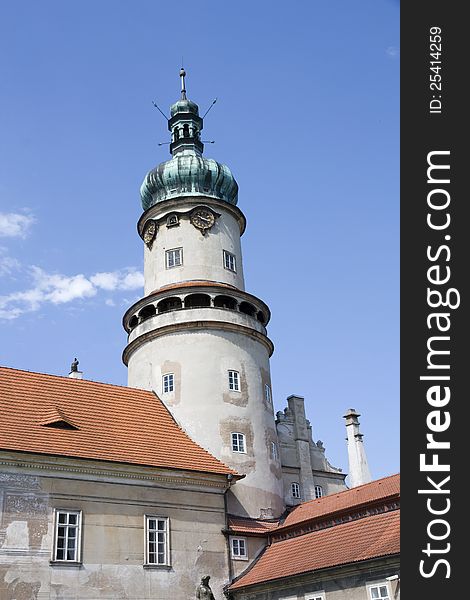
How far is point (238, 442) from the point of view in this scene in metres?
28.3

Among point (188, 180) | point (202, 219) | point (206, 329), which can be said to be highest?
A: point (188, 180)

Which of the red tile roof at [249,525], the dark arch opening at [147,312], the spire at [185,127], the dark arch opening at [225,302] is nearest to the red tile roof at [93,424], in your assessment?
the red tile roof at [249,525]

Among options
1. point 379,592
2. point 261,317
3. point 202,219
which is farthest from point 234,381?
point 379,592

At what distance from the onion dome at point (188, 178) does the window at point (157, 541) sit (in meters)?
15.4

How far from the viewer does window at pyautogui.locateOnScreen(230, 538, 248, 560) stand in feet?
83.4

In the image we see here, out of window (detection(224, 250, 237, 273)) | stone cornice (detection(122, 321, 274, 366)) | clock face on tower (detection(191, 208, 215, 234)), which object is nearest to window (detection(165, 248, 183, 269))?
clock face on tower (detection(191, 208, 215, 234))

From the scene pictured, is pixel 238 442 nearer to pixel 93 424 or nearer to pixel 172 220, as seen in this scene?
pixel 93 424

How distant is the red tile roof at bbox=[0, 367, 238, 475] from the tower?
115 centimetres

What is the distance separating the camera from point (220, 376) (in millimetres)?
29172

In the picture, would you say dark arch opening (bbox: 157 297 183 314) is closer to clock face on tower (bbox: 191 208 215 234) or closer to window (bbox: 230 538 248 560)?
clock face on tower (bbox: 191 208 215 234)

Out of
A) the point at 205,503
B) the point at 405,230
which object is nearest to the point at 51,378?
the point at 205,503

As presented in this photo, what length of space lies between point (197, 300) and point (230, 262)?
11.0 feet

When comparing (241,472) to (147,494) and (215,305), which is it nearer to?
(147,494)

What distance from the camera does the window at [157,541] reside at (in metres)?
23.4
